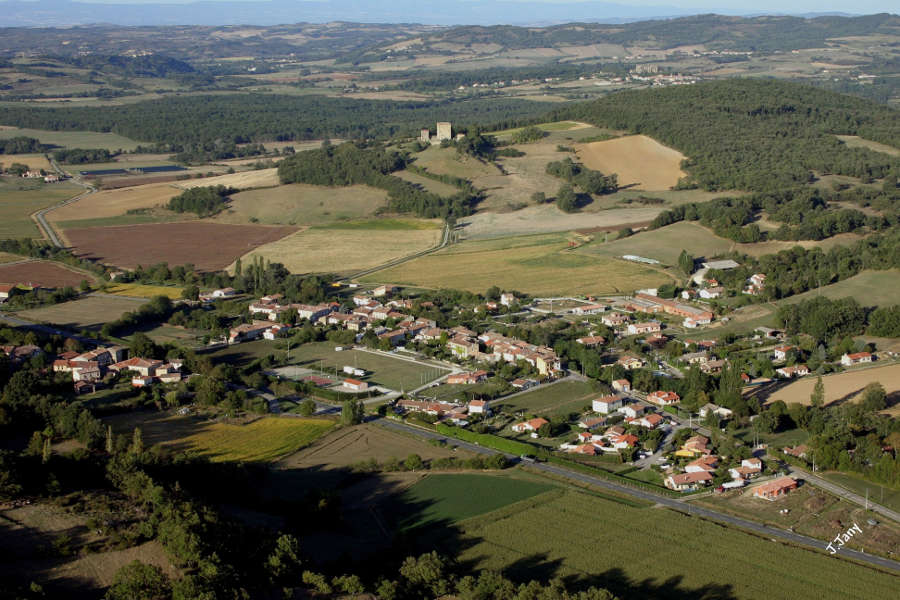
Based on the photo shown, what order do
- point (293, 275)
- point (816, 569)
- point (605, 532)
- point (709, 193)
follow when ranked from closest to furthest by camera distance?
point (816, 569) < point (605, 532) < point (293, 275) < point (709, 193)

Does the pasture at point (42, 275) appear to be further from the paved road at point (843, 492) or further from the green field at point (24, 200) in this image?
the paved road at point (843, 492)

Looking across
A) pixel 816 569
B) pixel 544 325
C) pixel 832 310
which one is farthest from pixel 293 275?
pixel 816 569

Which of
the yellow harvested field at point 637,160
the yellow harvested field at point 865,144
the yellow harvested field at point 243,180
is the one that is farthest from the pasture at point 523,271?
the yellow harvested field at point 865,144

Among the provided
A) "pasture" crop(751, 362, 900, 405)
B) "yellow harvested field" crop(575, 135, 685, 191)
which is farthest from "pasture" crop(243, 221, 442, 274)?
"pasture" crop(751, 362, 900, 405)

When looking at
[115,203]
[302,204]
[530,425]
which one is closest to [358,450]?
[530,425]

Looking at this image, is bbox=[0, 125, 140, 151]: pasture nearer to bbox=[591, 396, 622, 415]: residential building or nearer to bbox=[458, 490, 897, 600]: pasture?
bbox=[591, 396, 622, 415]: residential building

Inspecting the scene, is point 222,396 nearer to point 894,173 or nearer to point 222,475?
point 222,475
